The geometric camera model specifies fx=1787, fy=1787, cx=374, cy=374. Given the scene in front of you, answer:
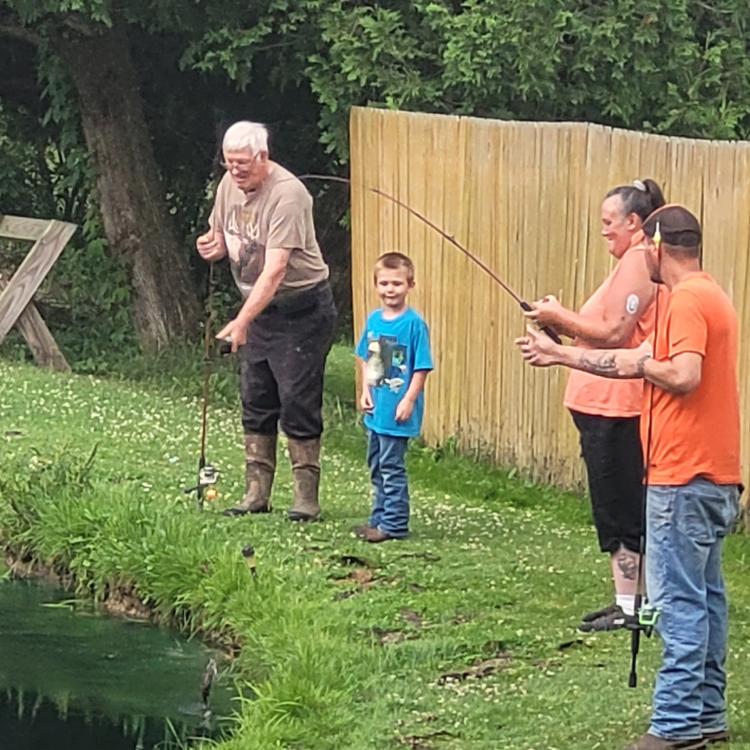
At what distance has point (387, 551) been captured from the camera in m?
8.20

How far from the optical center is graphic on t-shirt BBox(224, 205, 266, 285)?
8359mm

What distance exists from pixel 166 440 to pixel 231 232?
2.64m

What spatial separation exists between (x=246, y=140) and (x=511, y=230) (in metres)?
2.59

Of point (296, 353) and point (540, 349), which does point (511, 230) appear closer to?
point (296, 353)

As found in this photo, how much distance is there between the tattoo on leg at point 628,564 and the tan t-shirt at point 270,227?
2.35m

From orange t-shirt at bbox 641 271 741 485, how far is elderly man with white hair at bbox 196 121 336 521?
3.12m

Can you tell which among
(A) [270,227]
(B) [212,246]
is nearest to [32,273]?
(B) [212,246]

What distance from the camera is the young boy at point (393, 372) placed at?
8.09m

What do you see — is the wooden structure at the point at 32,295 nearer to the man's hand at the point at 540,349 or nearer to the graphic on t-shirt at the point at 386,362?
the graphic on t-shirt at the point at 386,362

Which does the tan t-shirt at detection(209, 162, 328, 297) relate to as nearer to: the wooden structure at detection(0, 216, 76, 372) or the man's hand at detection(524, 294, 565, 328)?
the man's hand at detection(524, 294, 565, 328)

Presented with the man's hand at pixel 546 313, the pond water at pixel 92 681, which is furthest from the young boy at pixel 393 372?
the man's hand at pixel 546 313

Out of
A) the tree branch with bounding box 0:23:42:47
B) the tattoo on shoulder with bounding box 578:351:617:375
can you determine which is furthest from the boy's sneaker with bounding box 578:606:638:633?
the tree branch with bounding box 0:23:42:47

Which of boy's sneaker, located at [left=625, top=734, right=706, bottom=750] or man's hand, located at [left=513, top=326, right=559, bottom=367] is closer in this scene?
boy's sneaker, located at [left=625, top=734, right=706, bottom=750]

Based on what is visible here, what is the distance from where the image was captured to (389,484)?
8.34m
